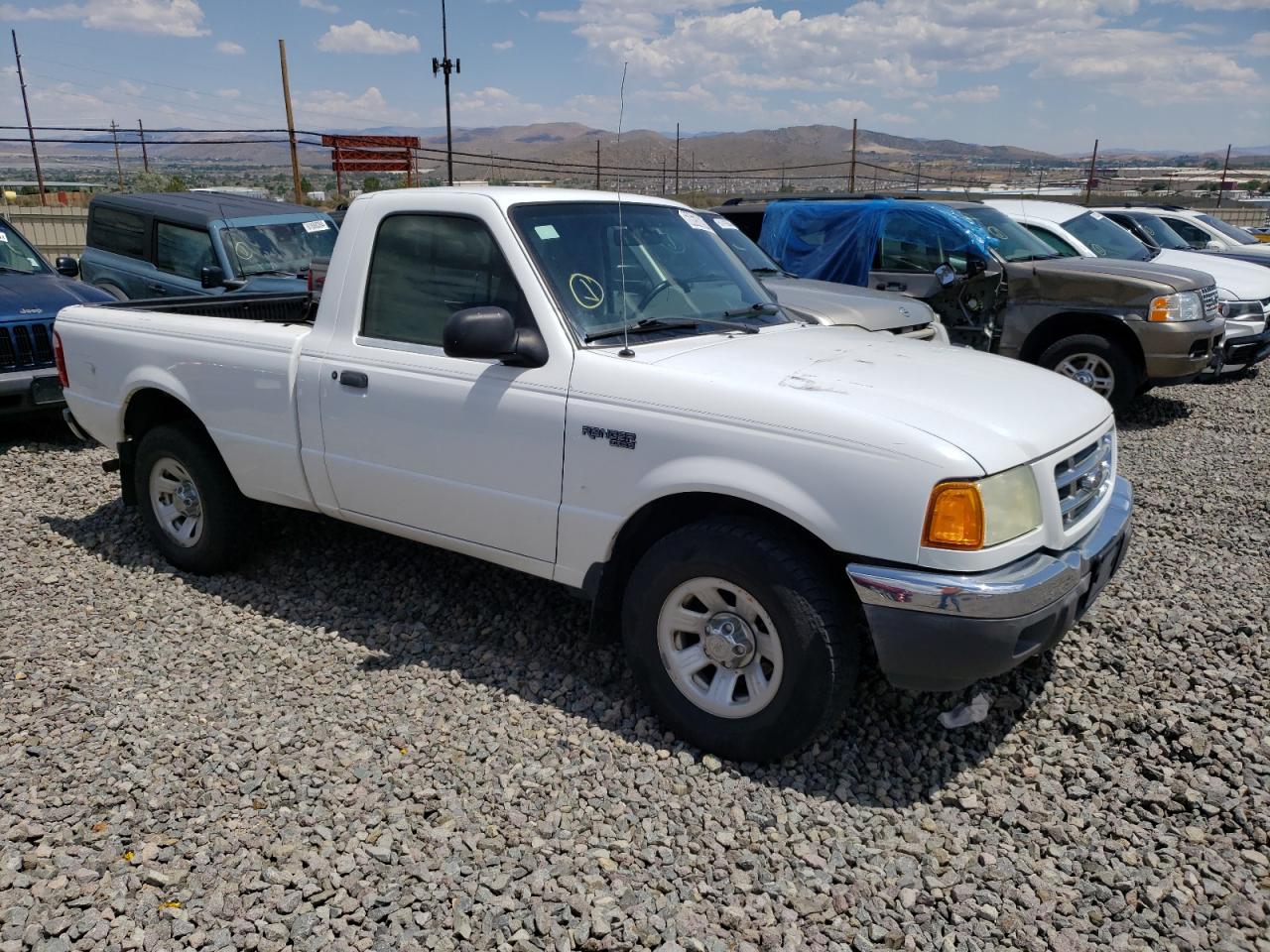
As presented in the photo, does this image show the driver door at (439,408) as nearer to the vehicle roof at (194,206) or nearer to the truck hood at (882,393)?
the truck hood at (882,393)

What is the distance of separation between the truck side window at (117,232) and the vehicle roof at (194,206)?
0.09 meters

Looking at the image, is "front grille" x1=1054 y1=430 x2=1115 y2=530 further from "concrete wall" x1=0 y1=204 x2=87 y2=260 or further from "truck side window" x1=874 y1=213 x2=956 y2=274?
"concrete wall" x1=0 y1=204 x2=87 y2=260

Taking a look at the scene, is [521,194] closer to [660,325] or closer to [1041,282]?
[660,325]

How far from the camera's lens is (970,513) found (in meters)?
2.93

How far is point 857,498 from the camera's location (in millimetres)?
3002

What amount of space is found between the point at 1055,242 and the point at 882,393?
28.9 ft

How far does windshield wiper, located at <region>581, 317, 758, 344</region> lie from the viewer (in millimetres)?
3732

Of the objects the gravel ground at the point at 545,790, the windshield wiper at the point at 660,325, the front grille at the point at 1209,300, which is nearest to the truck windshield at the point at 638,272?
the windshield wiper at the point at 660,325

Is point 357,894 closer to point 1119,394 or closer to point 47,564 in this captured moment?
point 47,564

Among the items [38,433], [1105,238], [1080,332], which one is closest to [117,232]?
[38,433]

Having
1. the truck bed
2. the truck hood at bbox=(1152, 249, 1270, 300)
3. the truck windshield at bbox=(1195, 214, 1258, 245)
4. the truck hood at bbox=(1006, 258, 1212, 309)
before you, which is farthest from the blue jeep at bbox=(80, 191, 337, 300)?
the truck windshield at bbox=(1195, 214, 1258, 245)

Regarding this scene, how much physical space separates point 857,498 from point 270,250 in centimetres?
840

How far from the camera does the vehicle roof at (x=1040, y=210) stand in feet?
37.7

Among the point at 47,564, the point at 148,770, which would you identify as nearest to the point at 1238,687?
the point at 148,770
